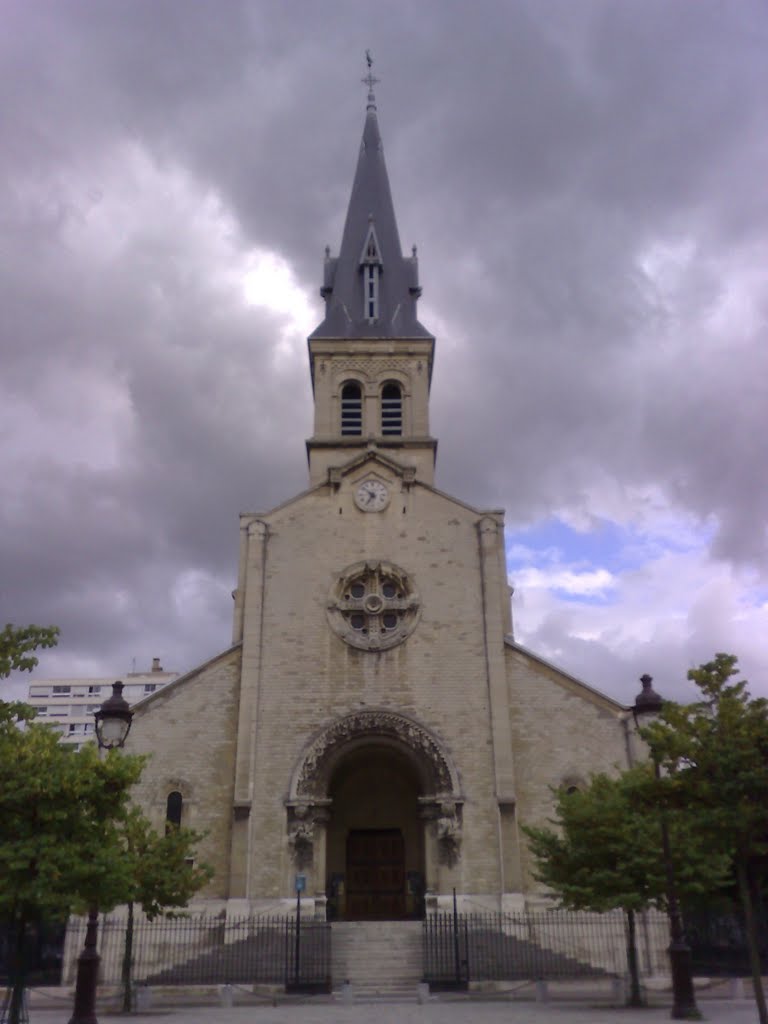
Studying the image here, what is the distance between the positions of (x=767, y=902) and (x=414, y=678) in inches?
432

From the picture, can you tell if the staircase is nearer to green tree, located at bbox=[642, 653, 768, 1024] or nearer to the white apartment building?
green tree, located at bbox=[642, 653, 768, 1024]

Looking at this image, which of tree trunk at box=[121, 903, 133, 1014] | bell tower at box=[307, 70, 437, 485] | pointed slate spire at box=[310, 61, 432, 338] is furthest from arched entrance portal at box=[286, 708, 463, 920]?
pointed slate spire at box=[310, 61, 432, 338]

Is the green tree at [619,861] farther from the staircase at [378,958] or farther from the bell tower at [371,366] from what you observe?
the bell tower at [371,366]

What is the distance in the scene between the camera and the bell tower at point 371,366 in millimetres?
32156

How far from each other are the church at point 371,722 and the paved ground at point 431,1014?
5624 mm

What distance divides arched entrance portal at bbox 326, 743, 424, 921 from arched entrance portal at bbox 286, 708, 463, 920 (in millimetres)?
28

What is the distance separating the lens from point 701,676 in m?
13.5

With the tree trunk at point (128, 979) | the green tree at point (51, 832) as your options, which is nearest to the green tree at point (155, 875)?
the tree trunk at point (128, 979)

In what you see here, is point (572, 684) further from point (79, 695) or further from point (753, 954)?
point (79, 695)

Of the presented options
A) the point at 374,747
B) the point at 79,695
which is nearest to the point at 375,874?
the point at 374,747

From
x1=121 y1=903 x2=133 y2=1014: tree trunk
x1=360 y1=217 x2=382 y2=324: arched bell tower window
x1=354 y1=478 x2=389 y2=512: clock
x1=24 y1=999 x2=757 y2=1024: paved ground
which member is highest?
x1=360 y1=217 x2=382 y2=324: arched bell tower window

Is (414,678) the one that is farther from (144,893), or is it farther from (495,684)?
(144,893)

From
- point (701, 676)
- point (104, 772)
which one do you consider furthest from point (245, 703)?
point (701, 676)

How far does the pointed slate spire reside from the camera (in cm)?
3475
